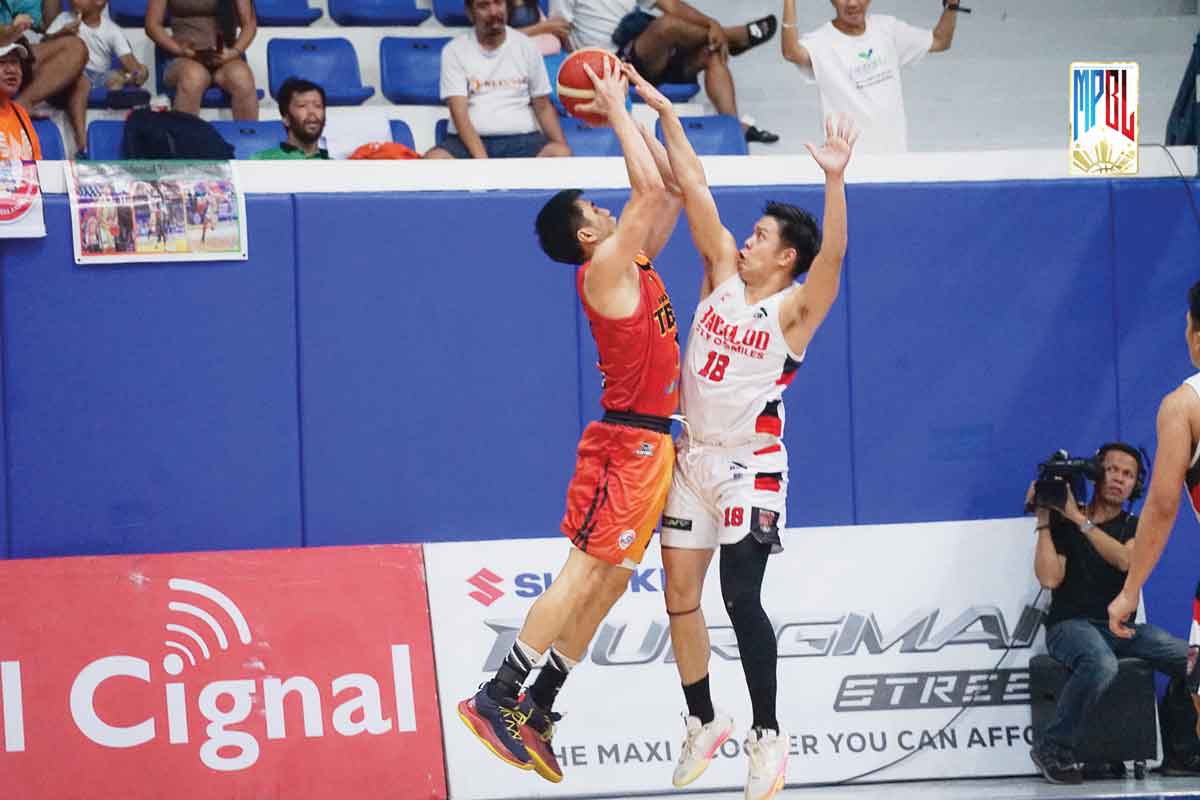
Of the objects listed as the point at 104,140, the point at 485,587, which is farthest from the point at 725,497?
the point at 104,140

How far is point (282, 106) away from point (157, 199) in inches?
38.0

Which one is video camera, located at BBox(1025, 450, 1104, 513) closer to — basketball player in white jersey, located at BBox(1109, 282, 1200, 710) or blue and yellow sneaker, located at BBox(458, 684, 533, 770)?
basketball player in white jersey, located at BBox(1109, 282, 1200, 710)

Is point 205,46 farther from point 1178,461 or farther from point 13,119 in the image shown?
point 1178,461

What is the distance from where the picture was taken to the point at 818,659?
7488 millimetres

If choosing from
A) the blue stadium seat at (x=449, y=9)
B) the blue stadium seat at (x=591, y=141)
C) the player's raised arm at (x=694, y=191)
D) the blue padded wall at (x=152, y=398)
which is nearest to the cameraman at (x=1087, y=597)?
the player's raised arm at (x=694, y=191)

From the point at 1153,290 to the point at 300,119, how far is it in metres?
4.37

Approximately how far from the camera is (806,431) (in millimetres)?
7906

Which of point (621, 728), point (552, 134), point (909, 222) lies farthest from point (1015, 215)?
point (621, 728)

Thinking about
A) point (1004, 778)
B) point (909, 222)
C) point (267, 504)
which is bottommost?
point (1004, 778)

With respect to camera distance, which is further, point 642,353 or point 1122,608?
point 642,353

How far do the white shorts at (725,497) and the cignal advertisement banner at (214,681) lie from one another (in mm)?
1979

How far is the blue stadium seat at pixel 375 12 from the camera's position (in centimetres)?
998

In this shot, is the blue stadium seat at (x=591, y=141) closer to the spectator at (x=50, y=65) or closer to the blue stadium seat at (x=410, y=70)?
the blue stadium seat at (x=410, y=70)

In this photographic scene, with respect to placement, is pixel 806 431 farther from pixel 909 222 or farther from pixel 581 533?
pixel 581 533
